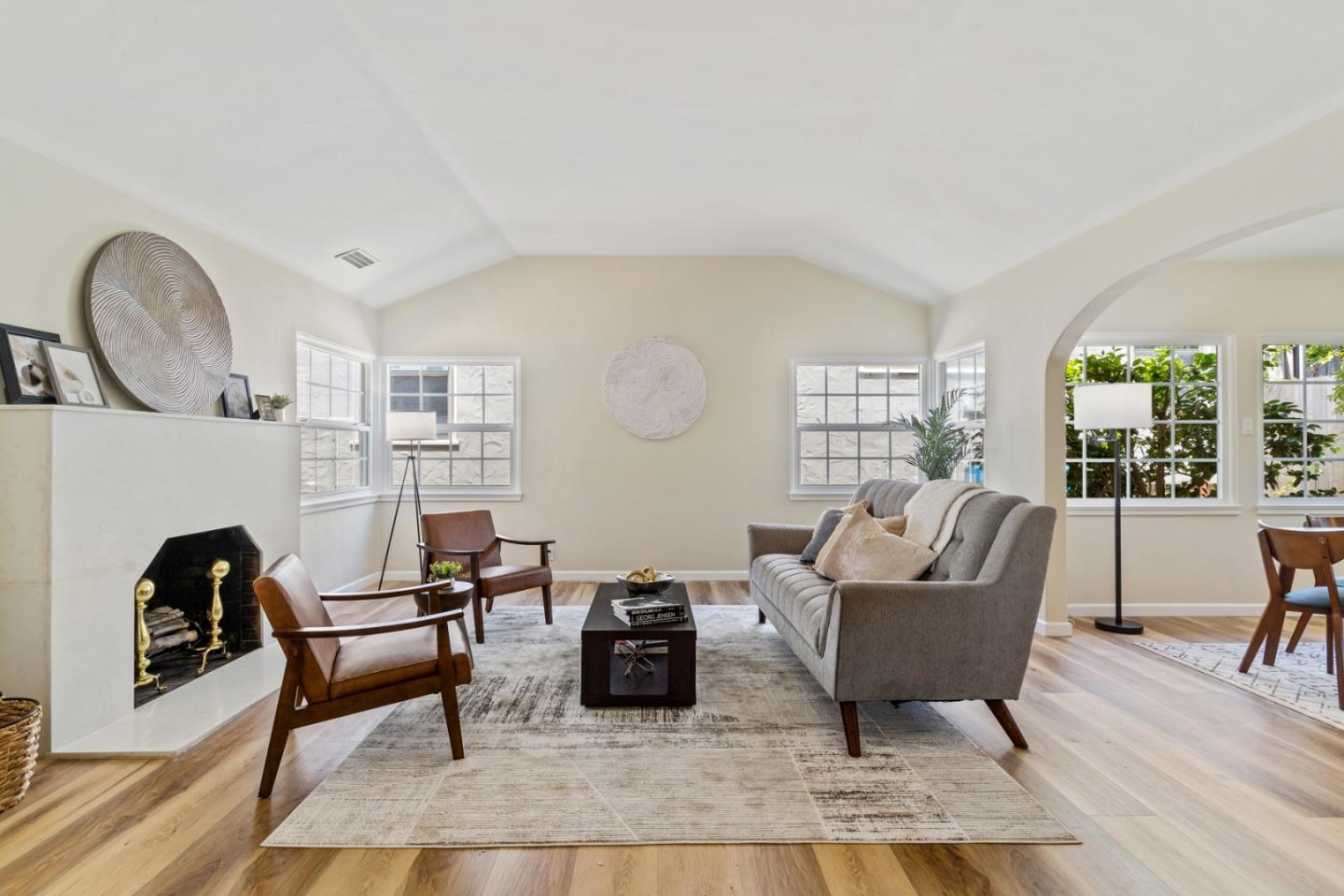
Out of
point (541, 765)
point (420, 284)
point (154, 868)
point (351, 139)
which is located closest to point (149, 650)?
point (154, 868)

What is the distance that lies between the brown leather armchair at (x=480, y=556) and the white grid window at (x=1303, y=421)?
521cm

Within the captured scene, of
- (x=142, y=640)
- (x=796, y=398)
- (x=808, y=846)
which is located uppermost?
(x=796, y=398)

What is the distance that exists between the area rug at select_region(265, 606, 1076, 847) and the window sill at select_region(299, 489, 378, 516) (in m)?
2.32

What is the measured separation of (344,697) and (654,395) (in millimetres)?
3909

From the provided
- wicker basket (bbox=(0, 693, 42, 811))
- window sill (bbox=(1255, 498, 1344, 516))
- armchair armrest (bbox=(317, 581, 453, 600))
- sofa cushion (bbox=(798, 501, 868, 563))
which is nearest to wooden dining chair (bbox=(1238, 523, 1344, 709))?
window sill (bbox=(1255, 498, 1344, 516))

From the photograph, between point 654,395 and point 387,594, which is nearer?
point 387,594

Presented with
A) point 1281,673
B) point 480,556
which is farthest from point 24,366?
point 1281,673

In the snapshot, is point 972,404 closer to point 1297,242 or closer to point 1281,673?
point 1297,242

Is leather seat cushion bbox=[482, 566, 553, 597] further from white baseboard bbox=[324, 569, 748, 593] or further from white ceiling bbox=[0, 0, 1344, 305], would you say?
white ceiling bbox=[0, 0, 1344, 305]

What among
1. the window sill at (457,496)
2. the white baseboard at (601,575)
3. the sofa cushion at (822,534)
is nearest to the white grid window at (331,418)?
the window sill at (457,496)

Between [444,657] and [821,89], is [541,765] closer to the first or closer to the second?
[444,657]

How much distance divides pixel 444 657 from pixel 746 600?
3.04m

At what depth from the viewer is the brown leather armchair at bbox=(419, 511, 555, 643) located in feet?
13.5

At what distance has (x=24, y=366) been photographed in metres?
2.74
